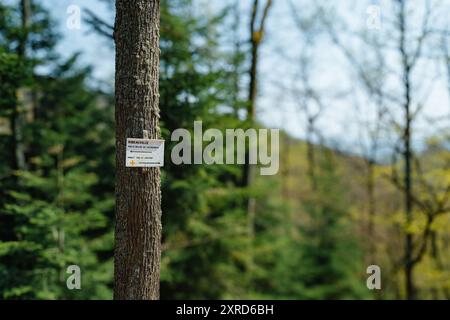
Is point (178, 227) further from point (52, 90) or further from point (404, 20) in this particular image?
point (404, 20)

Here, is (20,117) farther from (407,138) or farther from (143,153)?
(407,138)

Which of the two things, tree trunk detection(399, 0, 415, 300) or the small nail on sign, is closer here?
the small nail on sign

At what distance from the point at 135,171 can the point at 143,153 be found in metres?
0.18

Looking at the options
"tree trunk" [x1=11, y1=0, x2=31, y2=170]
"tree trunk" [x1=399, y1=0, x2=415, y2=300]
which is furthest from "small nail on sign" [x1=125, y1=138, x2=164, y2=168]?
"tree trunk" [x1=399, y1=0, x2=415, y2=300]

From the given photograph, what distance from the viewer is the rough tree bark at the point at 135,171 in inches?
142

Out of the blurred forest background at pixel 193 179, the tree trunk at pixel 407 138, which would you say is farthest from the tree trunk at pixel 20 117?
the tree trunk at pixel 407 138

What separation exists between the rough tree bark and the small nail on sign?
0.19ft

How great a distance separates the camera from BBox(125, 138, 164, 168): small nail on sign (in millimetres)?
3586

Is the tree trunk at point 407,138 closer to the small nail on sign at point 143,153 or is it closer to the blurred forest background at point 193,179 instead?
the blurred forest background at point 193,179

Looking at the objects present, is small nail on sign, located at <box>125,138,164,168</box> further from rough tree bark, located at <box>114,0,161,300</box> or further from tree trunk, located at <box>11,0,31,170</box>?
tree trunk, located at <box>11,0,31,170</box>

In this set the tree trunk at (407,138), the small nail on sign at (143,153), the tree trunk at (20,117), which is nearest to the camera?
the small nail on sign at (143,153)

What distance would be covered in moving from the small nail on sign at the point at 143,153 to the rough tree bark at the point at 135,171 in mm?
56

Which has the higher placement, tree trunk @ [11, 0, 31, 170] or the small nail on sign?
tree trunk @ [11, 0, 31, 170]
